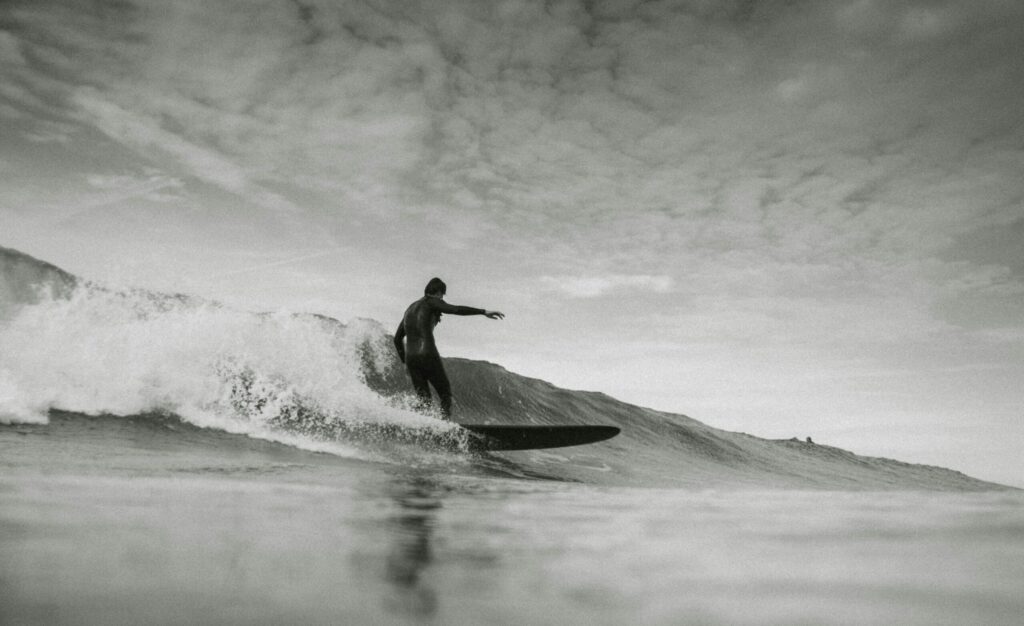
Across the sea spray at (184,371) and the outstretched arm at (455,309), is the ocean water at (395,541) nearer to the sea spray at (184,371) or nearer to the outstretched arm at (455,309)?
the sea spray at (184,371)

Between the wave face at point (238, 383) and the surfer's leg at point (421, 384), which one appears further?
the surfer's leg at point (421, 384)

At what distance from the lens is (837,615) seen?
110cm

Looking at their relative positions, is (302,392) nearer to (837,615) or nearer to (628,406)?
(837,615)

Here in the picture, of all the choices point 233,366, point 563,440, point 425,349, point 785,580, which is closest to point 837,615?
point 785,580

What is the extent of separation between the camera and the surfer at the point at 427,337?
771cm

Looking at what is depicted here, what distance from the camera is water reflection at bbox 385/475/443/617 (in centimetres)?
108

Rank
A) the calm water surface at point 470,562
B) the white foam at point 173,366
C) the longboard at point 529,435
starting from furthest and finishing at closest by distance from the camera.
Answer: the longboard at point 529,435 → the white foam at point 173,366 → the calm water surface at point 470,562

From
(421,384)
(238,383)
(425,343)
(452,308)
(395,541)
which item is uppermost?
(452,308)

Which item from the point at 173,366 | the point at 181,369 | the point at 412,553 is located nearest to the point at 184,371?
the point at 181,369

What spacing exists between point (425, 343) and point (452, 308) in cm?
63

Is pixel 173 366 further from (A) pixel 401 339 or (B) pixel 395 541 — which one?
(B) pixel 395 541

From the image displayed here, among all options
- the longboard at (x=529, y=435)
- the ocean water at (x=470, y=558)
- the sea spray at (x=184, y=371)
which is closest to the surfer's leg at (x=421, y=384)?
the sea spray at (x=184, y=371)

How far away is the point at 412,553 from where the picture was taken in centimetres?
157

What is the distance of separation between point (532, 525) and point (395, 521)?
531 mm
